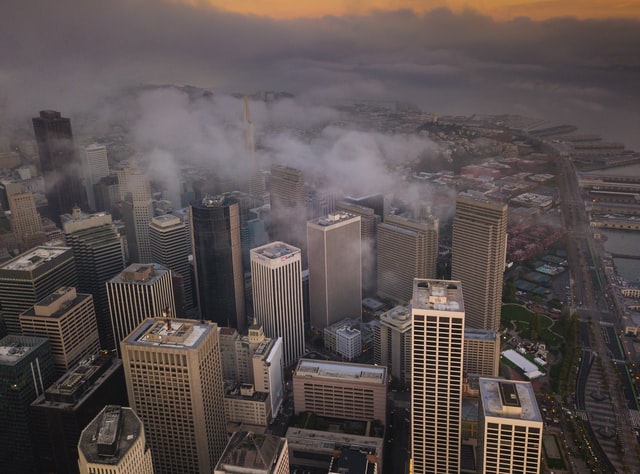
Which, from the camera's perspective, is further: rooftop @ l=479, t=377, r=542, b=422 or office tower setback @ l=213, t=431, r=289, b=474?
rooftop @ l=479, t=377, r=542, b=422

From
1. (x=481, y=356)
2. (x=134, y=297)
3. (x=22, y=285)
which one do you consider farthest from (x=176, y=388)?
(x=481, y=356)

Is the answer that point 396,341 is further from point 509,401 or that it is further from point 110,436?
point 110,436

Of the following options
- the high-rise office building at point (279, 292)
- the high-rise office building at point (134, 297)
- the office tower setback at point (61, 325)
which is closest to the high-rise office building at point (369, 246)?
the high-rise office building at point (279, 292)

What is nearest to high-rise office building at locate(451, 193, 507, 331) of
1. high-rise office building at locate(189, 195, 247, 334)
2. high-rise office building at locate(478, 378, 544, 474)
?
high-rise office building at locate(189, 195, 247, 334)

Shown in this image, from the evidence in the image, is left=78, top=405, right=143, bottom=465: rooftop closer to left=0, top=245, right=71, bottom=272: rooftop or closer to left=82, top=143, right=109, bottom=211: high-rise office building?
left=0, top=245, right=71, bottom=272: rooftop

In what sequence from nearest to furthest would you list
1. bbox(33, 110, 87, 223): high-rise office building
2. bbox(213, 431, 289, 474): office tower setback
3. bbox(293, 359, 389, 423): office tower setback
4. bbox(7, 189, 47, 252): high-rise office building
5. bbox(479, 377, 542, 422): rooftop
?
bbox(213, 431, 289, 474): office tower setback, bbox(479, 377, 542, 422): rooftop, bbox(293, 359, 389, 423): office tower setback, bbox(7, 189, 47, 252): high-rise office building, bbox(33, 110, 87, 223): high-rise office building

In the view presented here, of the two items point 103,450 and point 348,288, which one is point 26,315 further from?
point 348,288

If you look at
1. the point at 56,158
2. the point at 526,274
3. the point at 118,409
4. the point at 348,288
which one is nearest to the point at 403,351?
the point at 348,288

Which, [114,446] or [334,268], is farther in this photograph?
[334,268]
